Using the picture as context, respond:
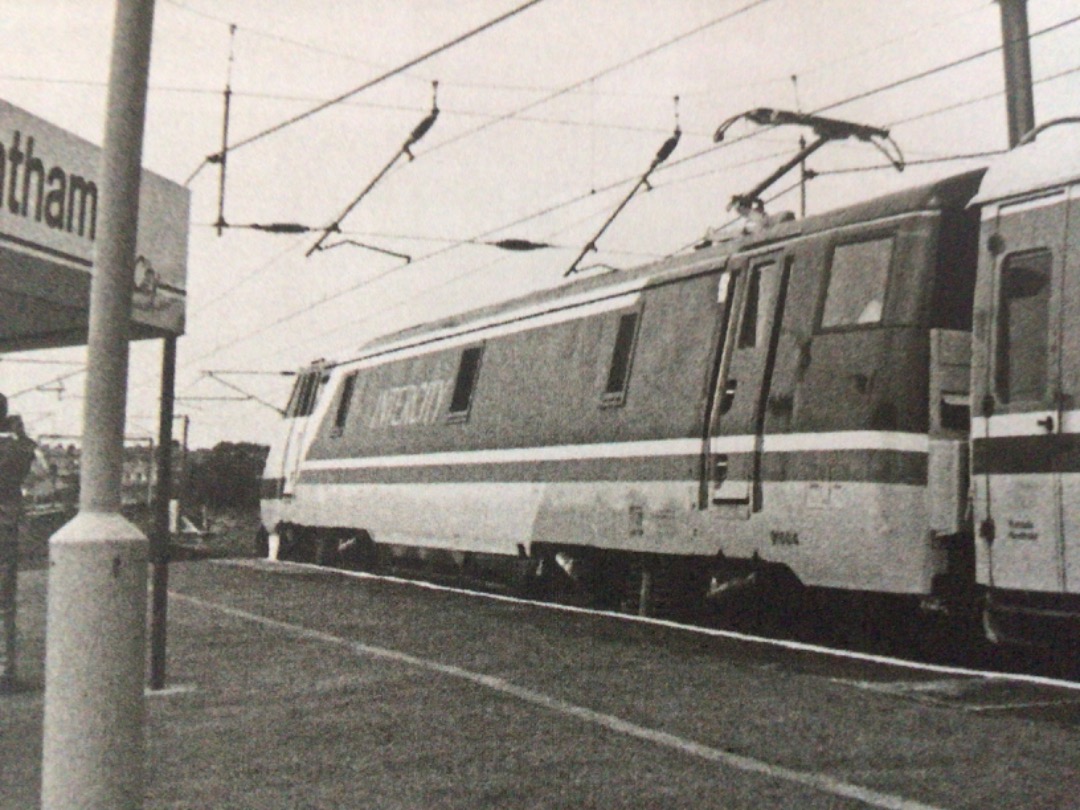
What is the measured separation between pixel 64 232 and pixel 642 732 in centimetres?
392

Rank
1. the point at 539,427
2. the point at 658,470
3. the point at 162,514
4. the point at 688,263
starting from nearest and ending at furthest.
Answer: the point at 162,514 < the point at 658,470 < the point at 688,263 < the point at 539,427

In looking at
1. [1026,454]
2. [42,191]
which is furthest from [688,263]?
[42,191]

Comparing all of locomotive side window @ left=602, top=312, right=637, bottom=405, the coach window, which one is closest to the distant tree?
the coach window

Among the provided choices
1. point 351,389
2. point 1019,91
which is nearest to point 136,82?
point 1019,91

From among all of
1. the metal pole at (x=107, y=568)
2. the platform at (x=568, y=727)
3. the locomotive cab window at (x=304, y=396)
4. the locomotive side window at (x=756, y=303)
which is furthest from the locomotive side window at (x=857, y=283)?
the locomotive cab window at (x=304, y=396)

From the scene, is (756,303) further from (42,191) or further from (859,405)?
(42,191)

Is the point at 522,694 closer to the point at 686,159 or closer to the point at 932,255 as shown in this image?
the point at 932,255

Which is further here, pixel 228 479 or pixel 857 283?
pixel 228 479

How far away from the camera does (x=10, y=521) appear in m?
8.09

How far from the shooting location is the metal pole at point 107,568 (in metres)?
4.25

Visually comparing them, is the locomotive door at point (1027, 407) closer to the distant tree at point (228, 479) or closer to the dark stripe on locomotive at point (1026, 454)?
the dark stripe on locomotive at point (1026, 454)

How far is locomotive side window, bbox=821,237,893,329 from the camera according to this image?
9.98 metres

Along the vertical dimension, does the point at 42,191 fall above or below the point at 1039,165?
below

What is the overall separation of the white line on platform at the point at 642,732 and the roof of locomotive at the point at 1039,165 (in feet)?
15.3
